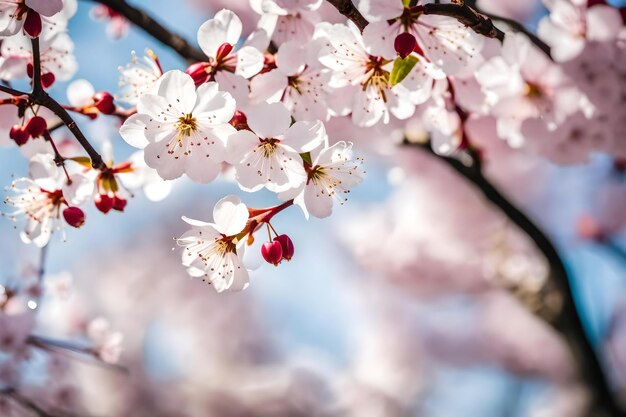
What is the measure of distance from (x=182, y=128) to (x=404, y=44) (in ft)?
1.15

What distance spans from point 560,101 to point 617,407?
1.38 metres

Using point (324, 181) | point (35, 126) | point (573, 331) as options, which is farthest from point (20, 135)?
point (573, 331)

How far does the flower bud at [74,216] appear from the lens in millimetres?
949

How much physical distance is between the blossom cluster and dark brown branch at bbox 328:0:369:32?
0.02 m

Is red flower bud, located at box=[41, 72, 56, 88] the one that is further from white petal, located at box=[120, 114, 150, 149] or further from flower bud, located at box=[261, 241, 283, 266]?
flower bud, located at box=[261, 241, 283, 266]

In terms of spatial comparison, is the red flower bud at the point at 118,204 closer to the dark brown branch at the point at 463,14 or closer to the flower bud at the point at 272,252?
the flower bud at the point at 272,252

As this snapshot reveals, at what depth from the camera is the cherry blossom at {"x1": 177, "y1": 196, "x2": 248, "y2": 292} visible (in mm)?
878

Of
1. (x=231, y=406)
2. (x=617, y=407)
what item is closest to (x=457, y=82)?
(x=617, y=407)

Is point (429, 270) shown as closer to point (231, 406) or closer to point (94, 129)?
point (231, 406)

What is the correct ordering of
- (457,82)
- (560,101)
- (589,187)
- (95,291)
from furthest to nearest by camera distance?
(95,291), (589,187), (560,101), (457,82)

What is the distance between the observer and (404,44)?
33.7 inches

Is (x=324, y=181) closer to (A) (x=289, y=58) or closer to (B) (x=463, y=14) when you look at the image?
(A) (x=289, y=58)

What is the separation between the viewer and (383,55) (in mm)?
891

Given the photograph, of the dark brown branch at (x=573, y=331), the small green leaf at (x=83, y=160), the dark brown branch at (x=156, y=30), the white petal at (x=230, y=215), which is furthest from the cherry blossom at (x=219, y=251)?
the dark brown branch at (x=573, y=331)
